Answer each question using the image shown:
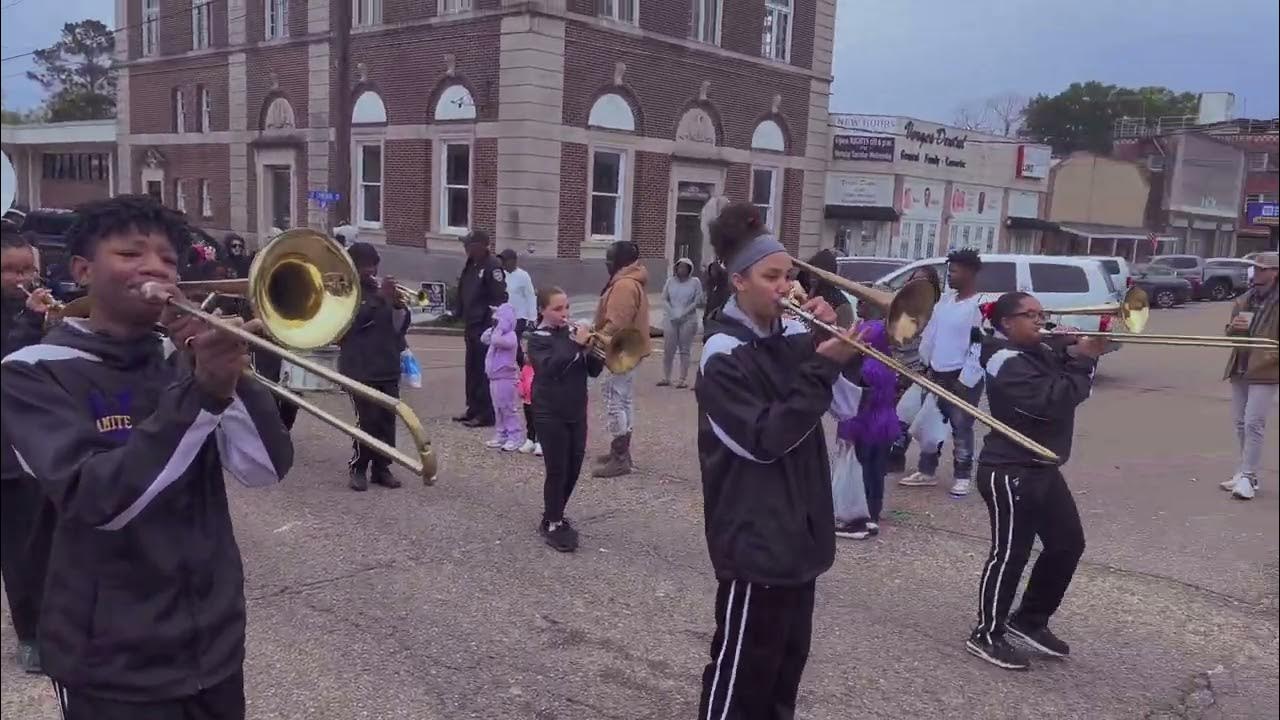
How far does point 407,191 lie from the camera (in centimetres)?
674

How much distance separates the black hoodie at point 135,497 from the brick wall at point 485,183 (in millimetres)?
4526

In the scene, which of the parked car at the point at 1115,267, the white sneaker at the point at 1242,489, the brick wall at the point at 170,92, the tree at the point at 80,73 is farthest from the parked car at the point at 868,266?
the tree at the point at 80,73

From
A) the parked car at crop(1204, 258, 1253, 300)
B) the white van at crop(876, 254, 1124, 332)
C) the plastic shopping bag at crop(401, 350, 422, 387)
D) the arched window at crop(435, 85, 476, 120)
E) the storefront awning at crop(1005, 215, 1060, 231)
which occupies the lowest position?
the plastic shopping bag at crop(401, 350, 422, 387)

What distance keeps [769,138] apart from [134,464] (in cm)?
502

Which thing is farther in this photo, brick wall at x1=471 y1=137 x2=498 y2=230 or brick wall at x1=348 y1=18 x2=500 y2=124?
brick wall at x1=471 y1=137 x2=498 y2=230

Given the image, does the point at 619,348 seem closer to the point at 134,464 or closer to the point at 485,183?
the point at 485,183

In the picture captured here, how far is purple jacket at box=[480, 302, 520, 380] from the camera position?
8.09m

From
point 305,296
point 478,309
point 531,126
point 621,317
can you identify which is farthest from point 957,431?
point 305,296

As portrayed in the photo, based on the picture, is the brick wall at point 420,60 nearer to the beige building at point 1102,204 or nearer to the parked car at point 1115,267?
the beige building at point 1102,204

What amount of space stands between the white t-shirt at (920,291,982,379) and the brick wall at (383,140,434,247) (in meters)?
3.96

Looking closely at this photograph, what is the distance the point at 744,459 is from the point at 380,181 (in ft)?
15.3

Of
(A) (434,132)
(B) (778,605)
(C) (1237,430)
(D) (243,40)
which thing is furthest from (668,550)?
(C) (1237,430)

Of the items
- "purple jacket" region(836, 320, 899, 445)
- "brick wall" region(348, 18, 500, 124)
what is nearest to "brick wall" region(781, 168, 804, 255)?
"purple jacket" region(836, 320, 899, 445)

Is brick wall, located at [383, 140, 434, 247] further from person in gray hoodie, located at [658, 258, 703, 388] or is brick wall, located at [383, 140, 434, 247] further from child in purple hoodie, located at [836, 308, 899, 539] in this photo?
child in purple hoodie, located at [836, 308, 899, 539]
